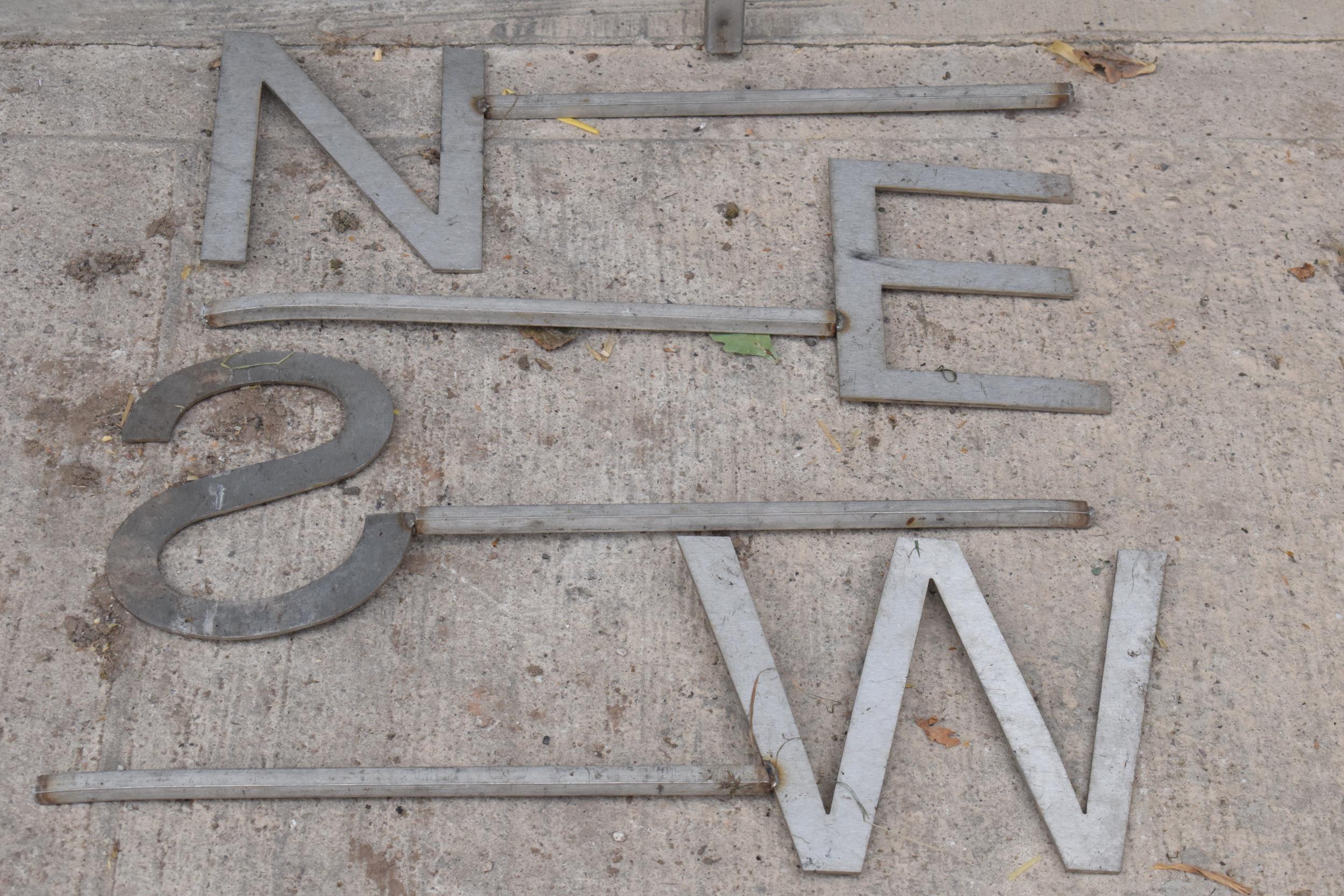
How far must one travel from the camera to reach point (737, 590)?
2.74 metres

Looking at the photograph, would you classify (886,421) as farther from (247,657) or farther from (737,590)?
(247,657)

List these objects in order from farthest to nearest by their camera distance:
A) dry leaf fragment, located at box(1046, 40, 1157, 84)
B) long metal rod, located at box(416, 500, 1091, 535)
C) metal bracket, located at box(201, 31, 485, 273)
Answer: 1. dry leaf fragment, located at box(1046, 40, 1157, 84)
2. metal bracket, located at box(201, 31, 485, 273)
3. long metal rod, located at box(416, 500, 1091, 535)

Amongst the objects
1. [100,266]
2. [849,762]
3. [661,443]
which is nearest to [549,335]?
[661,443]

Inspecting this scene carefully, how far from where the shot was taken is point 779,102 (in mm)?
3500

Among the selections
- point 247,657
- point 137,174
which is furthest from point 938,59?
point 247,657

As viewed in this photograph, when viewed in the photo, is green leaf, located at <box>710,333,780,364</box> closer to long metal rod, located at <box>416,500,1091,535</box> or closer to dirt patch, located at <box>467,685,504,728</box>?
long metal rod, located at <box>416,500,1091,535</box>

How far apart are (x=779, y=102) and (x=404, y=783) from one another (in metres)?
2.31

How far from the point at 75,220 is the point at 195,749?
63.5 inches

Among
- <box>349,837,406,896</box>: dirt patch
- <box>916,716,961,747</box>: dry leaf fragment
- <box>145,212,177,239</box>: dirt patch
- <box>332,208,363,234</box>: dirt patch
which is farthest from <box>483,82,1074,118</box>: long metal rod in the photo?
<box>349,837,406,896</box>: dirt patch

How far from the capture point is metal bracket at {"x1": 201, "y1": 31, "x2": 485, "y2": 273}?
317cm

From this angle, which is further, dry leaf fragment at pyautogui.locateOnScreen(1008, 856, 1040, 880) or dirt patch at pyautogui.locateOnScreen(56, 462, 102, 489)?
dirt patch at pyautogui.locateOnScreen(56, 462, 102, 489)

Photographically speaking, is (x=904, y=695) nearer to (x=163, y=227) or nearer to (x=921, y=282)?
(x=921, y=282)

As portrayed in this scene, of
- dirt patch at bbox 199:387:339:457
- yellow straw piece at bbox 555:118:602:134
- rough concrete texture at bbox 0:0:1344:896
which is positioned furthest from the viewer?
yellow straw piece at bbox 555:118:602:134

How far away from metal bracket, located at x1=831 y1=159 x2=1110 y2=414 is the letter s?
4.24 ft
